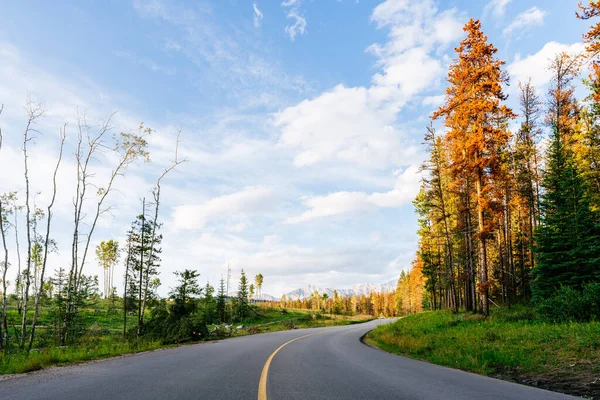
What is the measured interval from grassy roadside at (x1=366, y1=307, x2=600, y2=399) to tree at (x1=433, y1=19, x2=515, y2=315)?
19.5ft

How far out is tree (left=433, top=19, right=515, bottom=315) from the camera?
67.5 ft

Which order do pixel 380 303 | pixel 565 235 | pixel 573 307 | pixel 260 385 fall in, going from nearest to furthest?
1. pixel 260 385
2. pixel 573 307
3. pixel 565 235
4. pixel 380 303

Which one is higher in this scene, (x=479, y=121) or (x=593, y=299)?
(x=479, y=121)

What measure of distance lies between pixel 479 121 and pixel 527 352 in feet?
48.2

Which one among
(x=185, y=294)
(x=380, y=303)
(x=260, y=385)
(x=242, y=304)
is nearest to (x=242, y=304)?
(x=242, y=304)

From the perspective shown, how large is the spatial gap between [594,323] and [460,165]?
11896 millimetres

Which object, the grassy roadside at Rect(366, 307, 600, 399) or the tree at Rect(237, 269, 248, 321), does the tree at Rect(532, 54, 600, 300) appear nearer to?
the grassy roadside at Rect(366, 307, 600, 399)

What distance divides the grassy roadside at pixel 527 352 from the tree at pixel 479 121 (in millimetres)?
5936

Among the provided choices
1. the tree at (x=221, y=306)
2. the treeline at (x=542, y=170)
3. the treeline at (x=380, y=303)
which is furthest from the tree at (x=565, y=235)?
the treeline at (x=380, y=303)

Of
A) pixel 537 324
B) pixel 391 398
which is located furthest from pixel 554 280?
pixel 391 398

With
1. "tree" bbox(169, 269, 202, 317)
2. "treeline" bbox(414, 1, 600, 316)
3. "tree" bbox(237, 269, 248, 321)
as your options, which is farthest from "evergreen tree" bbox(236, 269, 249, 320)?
"treeline" bbox(414, 1, 600, 316)

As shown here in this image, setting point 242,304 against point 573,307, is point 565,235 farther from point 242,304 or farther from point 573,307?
point 242,304

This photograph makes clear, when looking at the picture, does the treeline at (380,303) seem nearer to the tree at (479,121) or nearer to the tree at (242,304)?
the tree at (242,304)

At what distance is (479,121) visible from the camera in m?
20.9
